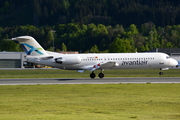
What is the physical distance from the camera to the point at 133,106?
25.2 metres

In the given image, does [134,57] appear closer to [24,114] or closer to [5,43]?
[24,114]

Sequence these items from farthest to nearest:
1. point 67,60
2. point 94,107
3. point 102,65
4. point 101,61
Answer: point 101,61 < point 67,60 < point 102,65 < point 94,107

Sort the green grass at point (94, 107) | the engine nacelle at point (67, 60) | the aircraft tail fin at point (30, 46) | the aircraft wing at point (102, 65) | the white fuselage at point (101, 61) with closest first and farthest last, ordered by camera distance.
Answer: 1. the green grass at point (94, 107)
2. the aircraft wing at point (102, 65)
3. the engine nacelle at point (67, 60)
4. the aircraft tail fin at point (30, 46)
5. the white fuselage at point (101, 61)

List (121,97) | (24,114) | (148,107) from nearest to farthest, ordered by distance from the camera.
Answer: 1. (24,114)
2. (148,107)
3. (121,97)

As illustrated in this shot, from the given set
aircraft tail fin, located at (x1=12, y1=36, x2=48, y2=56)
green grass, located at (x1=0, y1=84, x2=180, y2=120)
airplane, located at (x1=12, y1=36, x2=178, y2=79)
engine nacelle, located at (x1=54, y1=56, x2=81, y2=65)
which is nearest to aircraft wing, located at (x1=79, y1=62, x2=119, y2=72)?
airplane, located at (x1=12, y1=36, x2=178, y2=79)

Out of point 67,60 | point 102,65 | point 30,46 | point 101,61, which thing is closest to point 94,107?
point 102,65

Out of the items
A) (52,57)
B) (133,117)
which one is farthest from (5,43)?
(133,117)

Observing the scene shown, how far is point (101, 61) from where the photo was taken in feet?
180

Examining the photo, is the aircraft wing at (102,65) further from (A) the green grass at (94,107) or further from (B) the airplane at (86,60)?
(A) the green grass at (94,107)

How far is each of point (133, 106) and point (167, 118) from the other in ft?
17.6

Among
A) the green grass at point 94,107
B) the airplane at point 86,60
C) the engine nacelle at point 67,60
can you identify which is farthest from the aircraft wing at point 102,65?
the green grass at point 94,107

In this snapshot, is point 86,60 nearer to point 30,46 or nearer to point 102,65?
point 102,65

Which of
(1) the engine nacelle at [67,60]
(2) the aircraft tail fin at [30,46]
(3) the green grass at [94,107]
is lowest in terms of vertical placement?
(3) the green grass at [94,107]

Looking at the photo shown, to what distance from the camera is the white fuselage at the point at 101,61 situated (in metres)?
54.2
